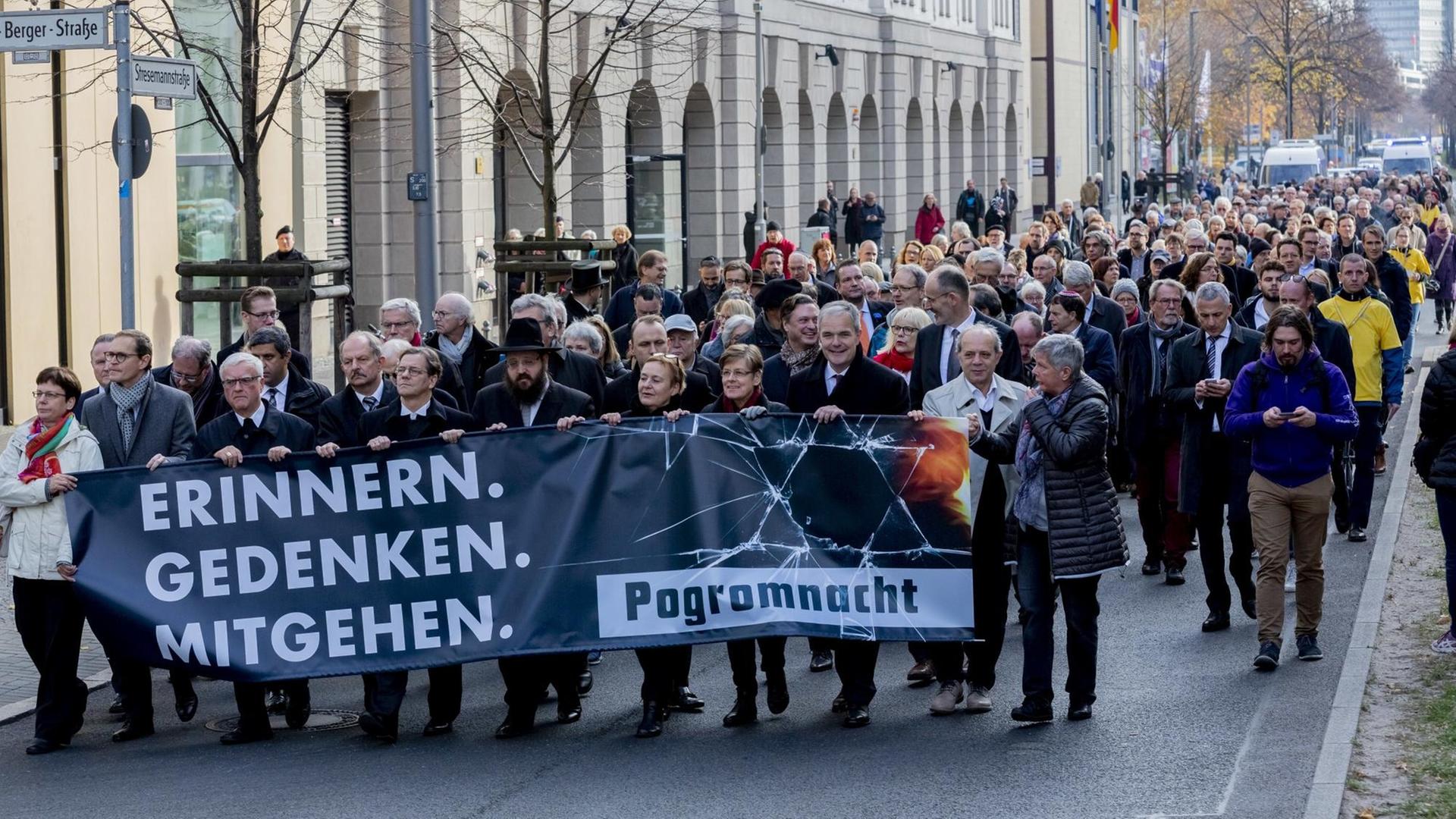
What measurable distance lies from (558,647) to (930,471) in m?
1.81

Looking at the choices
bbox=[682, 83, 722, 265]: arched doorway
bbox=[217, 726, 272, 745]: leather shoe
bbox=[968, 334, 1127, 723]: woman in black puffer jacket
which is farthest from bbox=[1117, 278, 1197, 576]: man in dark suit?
bbox=[682, 83, 722, 265]: arched doorway

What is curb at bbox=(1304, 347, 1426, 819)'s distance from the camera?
8.09 metres

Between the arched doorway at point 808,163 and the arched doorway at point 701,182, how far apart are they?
19.8 ft

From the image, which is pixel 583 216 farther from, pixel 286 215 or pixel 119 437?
pixel 119 437

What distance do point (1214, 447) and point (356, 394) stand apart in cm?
470

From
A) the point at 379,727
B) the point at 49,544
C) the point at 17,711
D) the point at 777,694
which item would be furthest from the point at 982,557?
the point at 17,711

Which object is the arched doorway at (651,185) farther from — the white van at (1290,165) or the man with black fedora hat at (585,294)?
the white van at (1290,165)

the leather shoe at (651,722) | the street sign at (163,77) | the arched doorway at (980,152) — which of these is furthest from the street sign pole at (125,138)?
the arched doorway at (980,152)

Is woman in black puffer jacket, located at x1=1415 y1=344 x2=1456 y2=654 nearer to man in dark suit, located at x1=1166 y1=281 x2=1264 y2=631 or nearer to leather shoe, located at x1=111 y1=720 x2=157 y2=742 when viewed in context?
man in dark suit, located at x1=1166 y1=281 x2=1264 y2=631

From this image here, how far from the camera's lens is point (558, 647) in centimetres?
937

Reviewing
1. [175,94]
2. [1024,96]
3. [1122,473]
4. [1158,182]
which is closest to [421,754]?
[175,94]

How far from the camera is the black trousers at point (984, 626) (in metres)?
9.70

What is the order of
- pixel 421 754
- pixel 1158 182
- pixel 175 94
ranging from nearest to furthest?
pixel 421 754 < pixel 175 94 < pixel 1158 182

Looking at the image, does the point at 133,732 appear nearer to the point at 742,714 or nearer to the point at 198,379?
the point at 198,379
